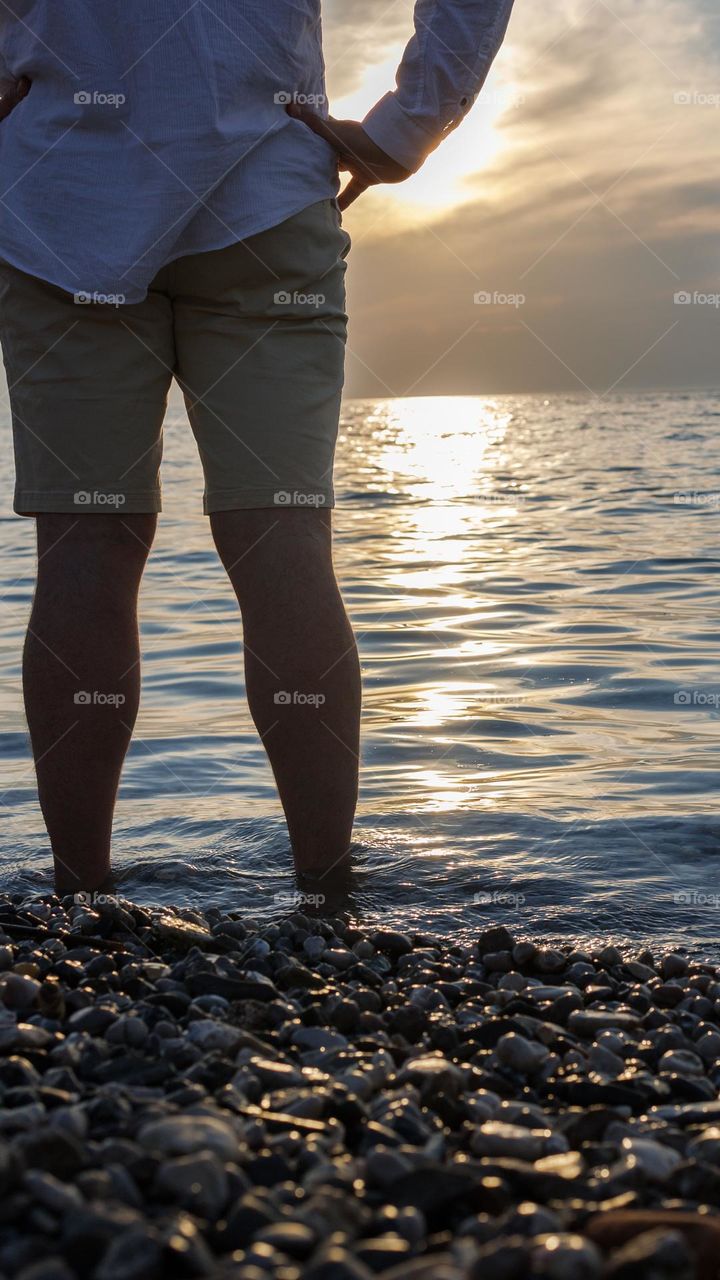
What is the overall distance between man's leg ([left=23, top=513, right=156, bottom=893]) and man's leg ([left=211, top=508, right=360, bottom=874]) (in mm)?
206

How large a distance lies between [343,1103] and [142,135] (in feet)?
5.18

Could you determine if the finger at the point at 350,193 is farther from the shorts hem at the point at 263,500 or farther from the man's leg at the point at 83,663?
the man's leg at the point at 83,663

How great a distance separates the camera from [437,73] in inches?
90.9

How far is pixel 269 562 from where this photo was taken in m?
2.35

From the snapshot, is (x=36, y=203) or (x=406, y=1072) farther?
(x=36, y=203)

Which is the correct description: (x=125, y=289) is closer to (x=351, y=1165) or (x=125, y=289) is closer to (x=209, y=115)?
(x=209, y=115)

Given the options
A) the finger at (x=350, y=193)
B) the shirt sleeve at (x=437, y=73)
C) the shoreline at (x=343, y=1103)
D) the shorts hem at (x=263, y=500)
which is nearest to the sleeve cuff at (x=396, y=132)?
the shirt sleeve at (x=437, y=73)

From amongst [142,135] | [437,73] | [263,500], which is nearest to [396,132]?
[437,73]

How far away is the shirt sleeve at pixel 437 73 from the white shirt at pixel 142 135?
0.19 m

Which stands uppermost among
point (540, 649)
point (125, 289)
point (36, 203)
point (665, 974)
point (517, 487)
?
point (517, 487)

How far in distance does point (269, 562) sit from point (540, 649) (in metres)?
3.74

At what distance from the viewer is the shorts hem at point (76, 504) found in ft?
7.65

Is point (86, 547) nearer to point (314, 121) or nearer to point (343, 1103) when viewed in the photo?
point (314, 121)

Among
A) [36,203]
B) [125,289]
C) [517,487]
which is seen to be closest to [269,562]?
A: [125,289]
